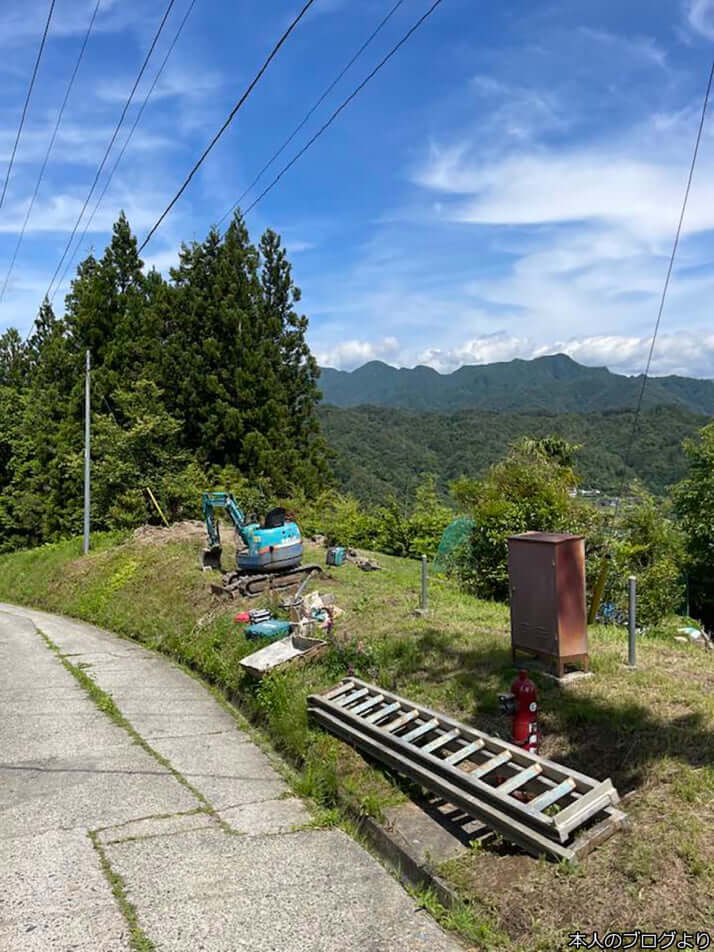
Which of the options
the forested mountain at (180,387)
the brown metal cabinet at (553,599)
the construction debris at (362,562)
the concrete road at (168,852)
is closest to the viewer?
the concrete road at (168,852)

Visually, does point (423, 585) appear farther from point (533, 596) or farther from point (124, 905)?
point (124, 905)

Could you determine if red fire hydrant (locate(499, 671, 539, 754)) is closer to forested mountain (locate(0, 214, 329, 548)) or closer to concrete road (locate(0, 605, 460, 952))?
concrete road (locate(0, 605, 460, 952))

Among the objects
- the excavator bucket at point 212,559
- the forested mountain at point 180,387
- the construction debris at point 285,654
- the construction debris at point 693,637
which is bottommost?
the construction debris at point 693,637

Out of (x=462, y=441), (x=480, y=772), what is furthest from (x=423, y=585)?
(x=462, y=441)

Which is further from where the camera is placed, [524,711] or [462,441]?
[462,441]

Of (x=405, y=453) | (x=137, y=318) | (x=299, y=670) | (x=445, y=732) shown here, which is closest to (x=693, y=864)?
(x=445, y=732)

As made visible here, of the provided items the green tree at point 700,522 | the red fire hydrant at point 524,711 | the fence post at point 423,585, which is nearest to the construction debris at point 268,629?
the fence post at point 423,585

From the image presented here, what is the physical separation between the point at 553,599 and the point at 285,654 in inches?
147

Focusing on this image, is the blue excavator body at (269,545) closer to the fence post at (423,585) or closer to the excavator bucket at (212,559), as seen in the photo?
the excavator bucket at (212,559)

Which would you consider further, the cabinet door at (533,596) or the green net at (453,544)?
the green net at (453,544)

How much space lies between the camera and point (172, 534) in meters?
22.5

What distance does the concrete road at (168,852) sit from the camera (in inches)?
173

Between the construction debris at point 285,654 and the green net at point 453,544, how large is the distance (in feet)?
24.4

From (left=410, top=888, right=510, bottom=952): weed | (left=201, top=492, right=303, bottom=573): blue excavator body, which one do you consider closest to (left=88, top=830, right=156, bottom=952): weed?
(left=410, top=888, right=510, bottom=952): weed
